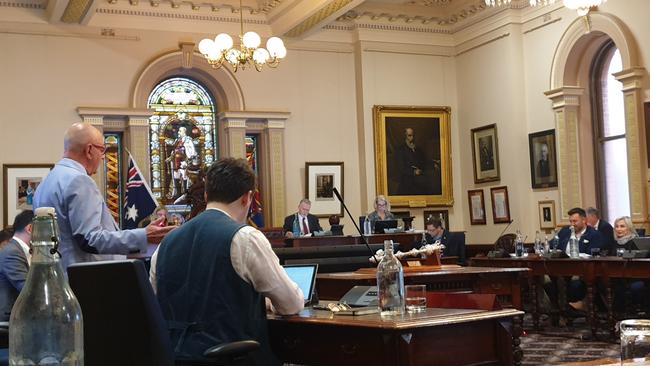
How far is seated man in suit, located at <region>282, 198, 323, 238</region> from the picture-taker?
13.9 meters

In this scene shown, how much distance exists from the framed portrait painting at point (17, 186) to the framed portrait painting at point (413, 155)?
18.8 ft

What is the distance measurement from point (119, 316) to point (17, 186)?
11011 mm

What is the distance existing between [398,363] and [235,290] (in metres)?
0.71

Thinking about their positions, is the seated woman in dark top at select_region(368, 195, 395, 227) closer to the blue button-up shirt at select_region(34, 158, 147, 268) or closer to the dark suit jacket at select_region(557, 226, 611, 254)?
the dark suit jacket at select_region(557, 226, 611, 254)

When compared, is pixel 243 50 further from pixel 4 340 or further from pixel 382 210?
pixel 4 340

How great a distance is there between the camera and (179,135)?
595 inches

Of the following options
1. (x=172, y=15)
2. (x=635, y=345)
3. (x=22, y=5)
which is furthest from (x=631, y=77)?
(x=635, y=345)

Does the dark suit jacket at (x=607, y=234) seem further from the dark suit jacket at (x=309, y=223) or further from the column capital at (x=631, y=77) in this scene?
the dark suit jacket at (x=309, y=223)

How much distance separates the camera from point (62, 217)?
4223mm

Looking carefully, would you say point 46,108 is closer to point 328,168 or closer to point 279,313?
point 328,168

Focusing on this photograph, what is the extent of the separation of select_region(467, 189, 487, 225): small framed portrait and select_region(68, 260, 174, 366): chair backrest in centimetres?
1296

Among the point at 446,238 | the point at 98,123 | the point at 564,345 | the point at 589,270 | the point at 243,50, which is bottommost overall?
the point at 564,345

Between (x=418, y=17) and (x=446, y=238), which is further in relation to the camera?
(x=418, y=17)

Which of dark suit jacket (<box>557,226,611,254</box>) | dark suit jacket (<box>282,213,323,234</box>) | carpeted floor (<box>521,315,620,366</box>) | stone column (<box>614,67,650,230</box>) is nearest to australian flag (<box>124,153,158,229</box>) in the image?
carpeted floor (<box>521,315,620,366</box>)
